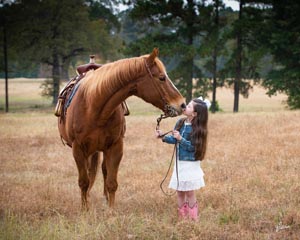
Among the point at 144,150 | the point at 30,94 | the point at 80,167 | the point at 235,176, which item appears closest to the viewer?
the point at 80,167

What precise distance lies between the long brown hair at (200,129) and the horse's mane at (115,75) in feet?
2.05

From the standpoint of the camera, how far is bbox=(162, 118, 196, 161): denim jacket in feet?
15.9

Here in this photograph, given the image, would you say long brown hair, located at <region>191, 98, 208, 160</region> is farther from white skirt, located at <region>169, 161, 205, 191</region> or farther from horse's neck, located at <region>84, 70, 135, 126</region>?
horse's neck, located at <region>84, 70, 135, 126</region>

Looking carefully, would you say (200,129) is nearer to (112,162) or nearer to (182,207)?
(182,207)

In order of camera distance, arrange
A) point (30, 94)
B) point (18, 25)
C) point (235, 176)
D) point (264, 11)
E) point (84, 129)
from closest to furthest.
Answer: point (84, 129) → point (235, 176) → point (264, 11) → point (18, 25) → point (30, 94)

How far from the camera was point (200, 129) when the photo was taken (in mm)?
4852

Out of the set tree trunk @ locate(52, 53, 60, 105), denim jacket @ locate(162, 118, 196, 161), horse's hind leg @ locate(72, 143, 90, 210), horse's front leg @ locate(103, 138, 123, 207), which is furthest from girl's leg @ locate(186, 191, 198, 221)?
tree trunk @ locate(52, 53, 60, 105)

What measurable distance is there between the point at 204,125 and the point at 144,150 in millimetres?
5849

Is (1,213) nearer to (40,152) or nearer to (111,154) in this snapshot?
(111,154)

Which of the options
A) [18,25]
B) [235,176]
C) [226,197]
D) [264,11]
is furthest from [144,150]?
[18,25]

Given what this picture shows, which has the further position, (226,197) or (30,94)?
(30,94)

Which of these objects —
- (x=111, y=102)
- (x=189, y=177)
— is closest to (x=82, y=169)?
(x=111, y=102)

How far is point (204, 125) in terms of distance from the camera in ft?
16.0

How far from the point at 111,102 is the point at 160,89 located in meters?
0.71
